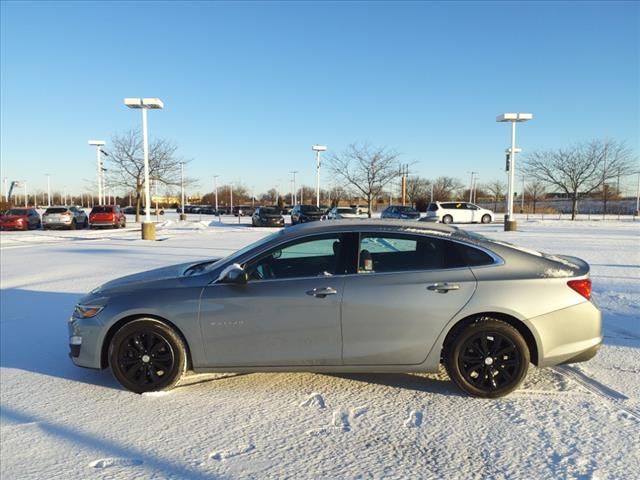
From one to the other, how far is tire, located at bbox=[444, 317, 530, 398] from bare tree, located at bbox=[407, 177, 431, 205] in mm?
74191

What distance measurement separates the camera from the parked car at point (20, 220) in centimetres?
2850

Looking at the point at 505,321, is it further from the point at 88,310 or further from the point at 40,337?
the point at 40,337

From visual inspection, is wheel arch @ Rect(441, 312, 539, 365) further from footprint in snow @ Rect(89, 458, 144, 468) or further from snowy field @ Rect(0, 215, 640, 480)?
footprint in snow @ Rect(89, 458, 144, 468)

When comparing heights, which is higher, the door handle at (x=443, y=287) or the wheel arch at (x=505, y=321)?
the door handle at (x=443, y=287)

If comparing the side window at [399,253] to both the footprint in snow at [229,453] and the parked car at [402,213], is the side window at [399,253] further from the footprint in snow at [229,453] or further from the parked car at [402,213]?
the parked car at [402,213]

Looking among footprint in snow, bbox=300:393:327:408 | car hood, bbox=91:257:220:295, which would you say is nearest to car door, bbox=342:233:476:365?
footprint in snow, bbox=300:393:327:408

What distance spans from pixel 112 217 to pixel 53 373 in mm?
28125

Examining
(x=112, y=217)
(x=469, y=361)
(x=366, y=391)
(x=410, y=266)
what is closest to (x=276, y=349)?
(x=366, y=391)

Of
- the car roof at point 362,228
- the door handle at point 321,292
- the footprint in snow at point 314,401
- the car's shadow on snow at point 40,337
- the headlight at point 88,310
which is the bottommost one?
the footprint in snow at point 314,401

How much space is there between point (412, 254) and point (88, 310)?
286 cm

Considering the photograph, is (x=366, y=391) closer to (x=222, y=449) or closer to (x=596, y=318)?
(x=222, y=449)

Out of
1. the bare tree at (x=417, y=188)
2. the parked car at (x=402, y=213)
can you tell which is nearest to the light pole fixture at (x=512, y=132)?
the parked car at (x=402, y=213)

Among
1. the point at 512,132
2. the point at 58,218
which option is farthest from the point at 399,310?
the point at 58,218

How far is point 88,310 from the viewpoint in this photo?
3.82 meters
